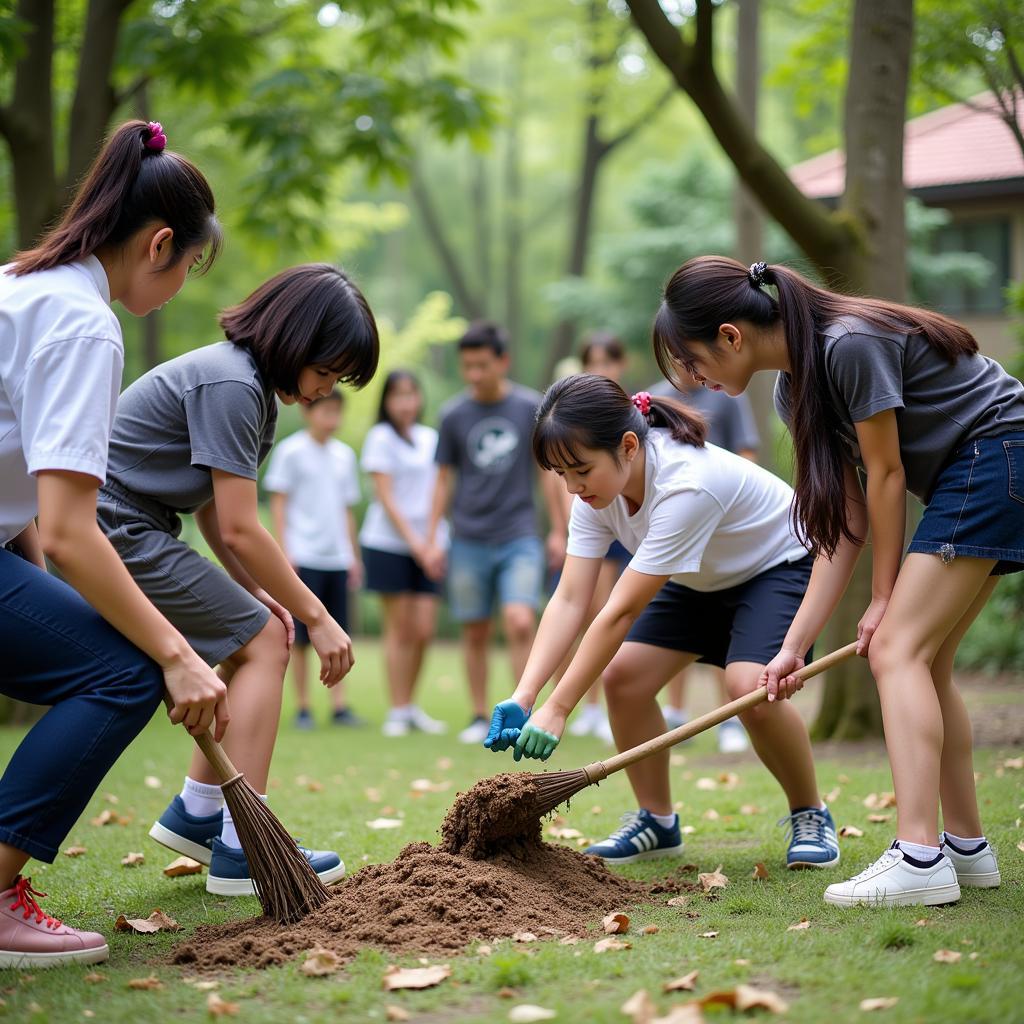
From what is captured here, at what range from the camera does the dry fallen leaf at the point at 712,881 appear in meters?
3.71

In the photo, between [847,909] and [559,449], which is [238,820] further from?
[847,909]

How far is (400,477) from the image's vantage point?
8844mm

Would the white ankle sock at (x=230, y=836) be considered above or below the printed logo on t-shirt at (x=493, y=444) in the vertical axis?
below

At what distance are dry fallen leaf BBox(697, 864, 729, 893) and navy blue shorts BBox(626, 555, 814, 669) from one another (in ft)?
2.28

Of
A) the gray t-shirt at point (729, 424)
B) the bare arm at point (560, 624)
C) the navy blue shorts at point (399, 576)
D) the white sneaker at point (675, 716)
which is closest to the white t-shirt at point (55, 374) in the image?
the bare arm at point (560, 624)

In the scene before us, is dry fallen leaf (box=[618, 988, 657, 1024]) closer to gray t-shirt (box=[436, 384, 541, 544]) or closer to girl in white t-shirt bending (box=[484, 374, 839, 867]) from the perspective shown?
girl in white t-shirt bending (box=[484, 374, 839, 867])

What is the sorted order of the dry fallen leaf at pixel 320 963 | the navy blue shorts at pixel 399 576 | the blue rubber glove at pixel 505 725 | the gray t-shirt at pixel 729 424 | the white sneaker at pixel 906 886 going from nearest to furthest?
the dry fallen leaf at pixel 320 963
the white sneaker at pixel 906 886
the blue rubber glove at pixel 505 725
the gray t-shirt at pixel 729 424
the navy blue shorts at pixel 399 576

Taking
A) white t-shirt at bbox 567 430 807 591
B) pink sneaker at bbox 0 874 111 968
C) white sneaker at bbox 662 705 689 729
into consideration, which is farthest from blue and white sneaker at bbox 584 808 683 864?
white sneaker at bbox 662 705 689 729

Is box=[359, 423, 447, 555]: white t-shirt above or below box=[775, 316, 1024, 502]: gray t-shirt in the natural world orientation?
below

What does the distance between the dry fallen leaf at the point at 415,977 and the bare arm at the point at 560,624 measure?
43.0 inches

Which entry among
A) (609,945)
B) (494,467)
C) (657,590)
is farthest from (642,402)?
(494,467)

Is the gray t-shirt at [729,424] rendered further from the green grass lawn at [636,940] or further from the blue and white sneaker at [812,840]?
the blue and white sneaker at [812,840]

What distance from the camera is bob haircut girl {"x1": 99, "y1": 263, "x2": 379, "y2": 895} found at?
3.57 metres

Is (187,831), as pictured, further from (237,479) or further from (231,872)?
(237,479)
